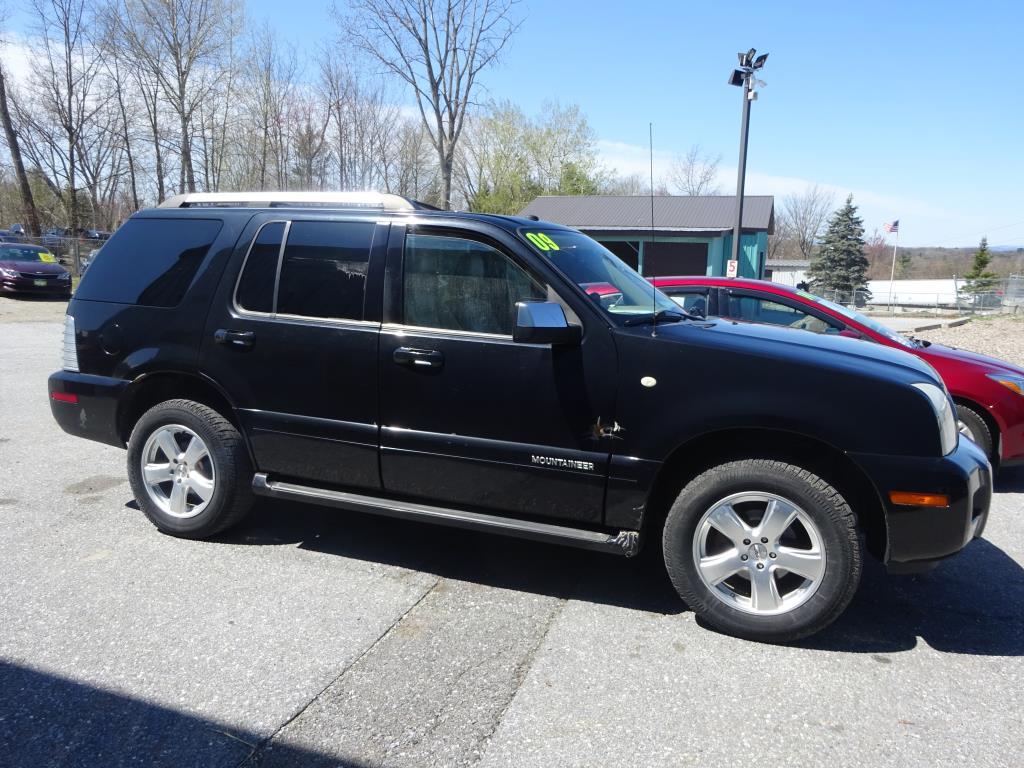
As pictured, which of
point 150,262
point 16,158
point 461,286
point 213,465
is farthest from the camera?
point 16,158

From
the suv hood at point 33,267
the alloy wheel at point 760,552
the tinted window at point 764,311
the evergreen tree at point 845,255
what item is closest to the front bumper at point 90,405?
the alloy wheel at point 760,552

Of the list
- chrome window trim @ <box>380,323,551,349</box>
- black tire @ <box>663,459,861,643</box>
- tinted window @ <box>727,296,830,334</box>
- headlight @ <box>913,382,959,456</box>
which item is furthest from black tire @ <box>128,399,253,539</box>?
tinted window @ <box>727,296,830,334</box>

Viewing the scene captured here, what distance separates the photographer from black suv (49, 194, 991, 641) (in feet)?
10.2

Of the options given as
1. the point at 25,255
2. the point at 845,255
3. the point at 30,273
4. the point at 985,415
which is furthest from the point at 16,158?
the point at 845,255

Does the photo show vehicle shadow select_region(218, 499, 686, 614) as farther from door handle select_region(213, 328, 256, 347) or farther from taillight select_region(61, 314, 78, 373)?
taillight select_region(61, 314, 78, 373)

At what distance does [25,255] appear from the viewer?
22906 millimetres

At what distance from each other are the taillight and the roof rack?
3.11 ft

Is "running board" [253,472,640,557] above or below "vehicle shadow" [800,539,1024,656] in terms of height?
above

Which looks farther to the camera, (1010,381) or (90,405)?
(1010,381)

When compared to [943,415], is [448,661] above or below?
below

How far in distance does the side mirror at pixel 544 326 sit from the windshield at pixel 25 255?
24862 millimetres

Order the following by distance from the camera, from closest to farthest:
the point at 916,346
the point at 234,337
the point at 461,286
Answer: the point at 461,286
the point at 234,337
the point at 916,346

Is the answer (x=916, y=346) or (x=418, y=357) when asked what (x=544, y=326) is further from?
(x=916, y=346)

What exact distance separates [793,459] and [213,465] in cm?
314
